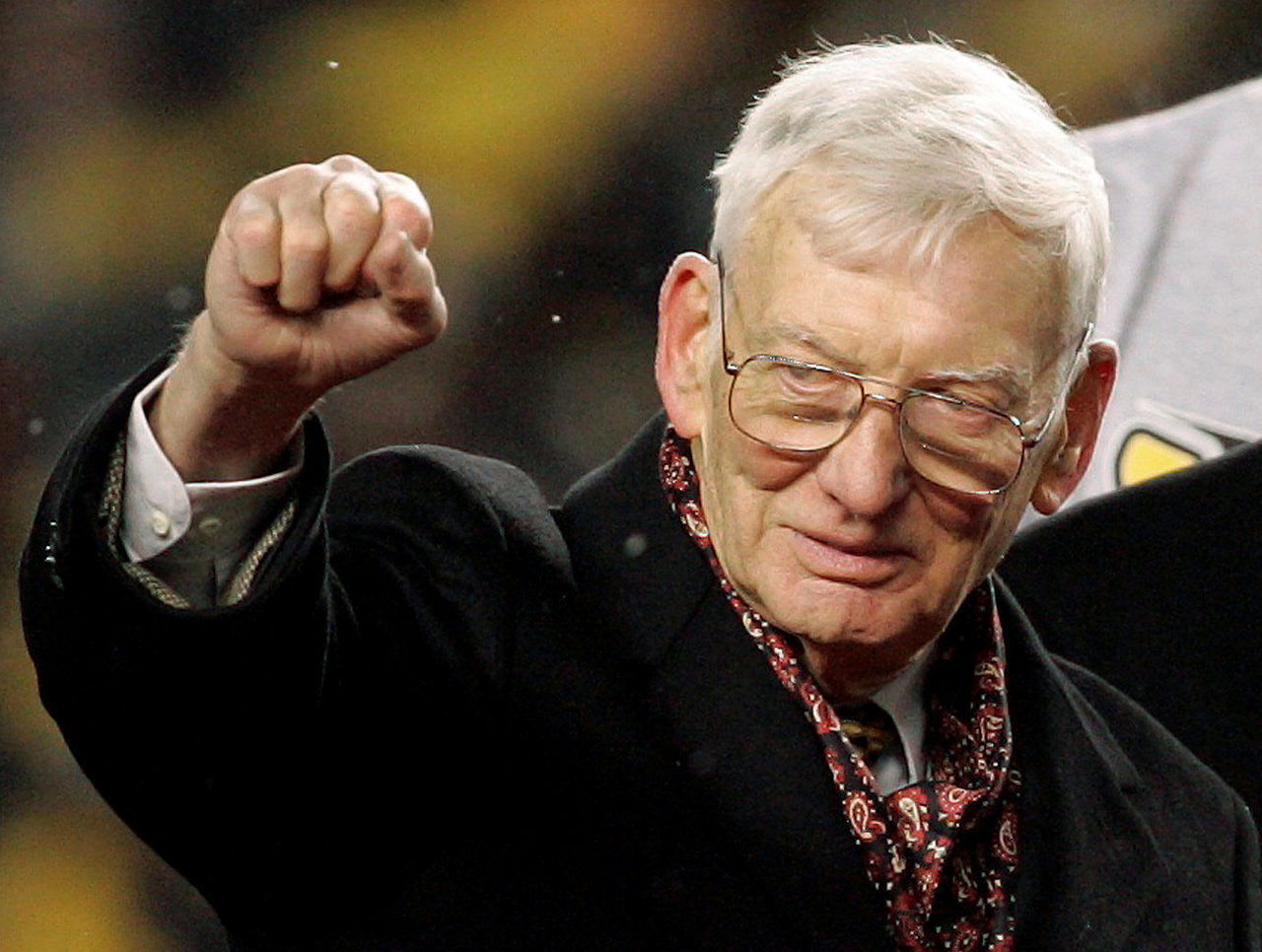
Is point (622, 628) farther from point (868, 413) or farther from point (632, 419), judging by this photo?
point (632, 419)

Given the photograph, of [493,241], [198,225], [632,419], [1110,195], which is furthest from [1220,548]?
[198,225]

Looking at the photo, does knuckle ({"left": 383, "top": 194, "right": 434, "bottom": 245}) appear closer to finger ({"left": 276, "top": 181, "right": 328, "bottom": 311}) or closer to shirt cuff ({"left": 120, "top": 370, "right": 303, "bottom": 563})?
finger ({"left": 276, "top": 181, "right": 328, "bottom": 311})

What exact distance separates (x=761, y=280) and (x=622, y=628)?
27 centimetres

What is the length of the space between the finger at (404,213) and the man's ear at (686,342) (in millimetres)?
446

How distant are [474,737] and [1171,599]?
1.19 meters

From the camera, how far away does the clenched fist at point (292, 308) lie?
92cm

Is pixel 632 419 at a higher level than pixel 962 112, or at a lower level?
lower

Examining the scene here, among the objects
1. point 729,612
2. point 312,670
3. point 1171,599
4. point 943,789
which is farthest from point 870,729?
Result: point 1171,599

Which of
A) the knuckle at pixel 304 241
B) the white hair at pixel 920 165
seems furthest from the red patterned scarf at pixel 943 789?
the knuckle at pixel 304 241

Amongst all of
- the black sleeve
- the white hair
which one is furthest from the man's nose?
the black sleeve

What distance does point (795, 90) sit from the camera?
4.32ft

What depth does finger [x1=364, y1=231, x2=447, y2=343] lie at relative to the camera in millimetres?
927

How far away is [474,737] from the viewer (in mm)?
1240

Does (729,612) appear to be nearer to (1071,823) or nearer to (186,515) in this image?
(1071,823)
